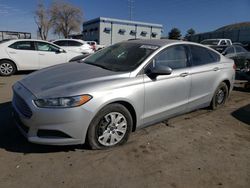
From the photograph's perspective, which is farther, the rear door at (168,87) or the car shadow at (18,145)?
the rear door at (168,87)

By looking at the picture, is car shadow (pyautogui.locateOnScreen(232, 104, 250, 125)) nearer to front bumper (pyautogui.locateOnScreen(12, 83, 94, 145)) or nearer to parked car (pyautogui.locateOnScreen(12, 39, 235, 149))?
parked car (pyautogui.locateOnScreen(12, 39, 235, 149))

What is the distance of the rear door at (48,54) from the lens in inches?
382

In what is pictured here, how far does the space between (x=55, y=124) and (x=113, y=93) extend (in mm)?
845

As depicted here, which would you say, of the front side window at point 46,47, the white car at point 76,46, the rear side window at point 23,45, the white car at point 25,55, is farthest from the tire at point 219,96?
the white car at point 76,46

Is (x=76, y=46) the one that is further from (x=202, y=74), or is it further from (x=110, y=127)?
(x=110, y=127)

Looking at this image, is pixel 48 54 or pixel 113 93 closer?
pixel 113 93

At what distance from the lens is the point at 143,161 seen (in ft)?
10.4

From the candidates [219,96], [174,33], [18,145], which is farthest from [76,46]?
[174,33]

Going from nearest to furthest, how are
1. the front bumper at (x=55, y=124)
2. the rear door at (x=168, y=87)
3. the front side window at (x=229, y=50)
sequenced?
the front bumper at (x=55, y=124) → the rear door at (x=168, y=87) → the front side window at (x=229, y=50)

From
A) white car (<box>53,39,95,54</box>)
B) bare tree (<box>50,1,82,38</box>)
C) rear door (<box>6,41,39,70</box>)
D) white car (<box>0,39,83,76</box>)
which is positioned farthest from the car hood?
bare tree (<box>50,1,82,38</box>)

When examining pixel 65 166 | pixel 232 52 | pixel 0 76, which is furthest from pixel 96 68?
pixel 232 52

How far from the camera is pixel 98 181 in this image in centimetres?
274

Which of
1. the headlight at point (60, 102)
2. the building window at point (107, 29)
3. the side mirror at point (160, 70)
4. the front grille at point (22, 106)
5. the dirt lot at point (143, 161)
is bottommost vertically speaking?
the dirt lot at point (143, 161)

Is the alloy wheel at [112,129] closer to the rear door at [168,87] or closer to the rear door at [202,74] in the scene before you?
the rear door at [168,87]
